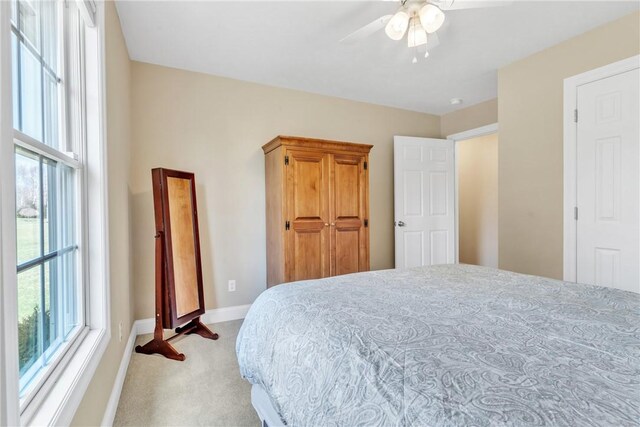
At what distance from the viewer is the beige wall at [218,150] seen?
113 inches

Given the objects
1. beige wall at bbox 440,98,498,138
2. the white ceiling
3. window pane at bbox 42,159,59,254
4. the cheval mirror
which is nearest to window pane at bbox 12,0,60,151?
window pane at bbox 42,159,59,254

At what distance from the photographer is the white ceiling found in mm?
2117

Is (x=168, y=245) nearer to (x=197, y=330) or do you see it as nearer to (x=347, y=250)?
(x=197, y=330)

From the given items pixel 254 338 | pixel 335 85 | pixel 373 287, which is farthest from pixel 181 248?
pixel 335 85

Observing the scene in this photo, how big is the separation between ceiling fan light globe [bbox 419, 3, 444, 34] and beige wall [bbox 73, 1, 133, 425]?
5.93 ft

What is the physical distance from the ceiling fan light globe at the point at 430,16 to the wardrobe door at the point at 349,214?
1569mm

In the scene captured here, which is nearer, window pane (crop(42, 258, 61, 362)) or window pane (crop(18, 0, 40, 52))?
window pane (crop(18, 0, 40, 52))

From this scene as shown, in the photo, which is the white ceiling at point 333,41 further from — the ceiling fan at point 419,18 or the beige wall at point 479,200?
the beige wall at point 479,200

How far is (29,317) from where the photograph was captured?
3.14 ft

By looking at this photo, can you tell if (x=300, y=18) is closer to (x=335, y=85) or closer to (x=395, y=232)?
(x=335, y=85)

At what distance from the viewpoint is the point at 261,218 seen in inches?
132

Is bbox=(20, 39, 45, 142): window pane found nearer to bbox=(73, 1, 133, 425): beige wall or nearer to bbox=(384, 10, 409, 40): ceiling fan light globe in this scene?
bbox=(73, 1, 133, 425): beige wall

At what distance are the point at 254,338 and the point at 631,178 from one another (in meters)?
2.80

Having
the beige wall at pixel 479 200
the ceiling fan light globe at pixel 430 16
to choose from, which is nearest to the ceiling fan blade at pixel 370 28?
the ceiling fan light globe at pixel 430 16
